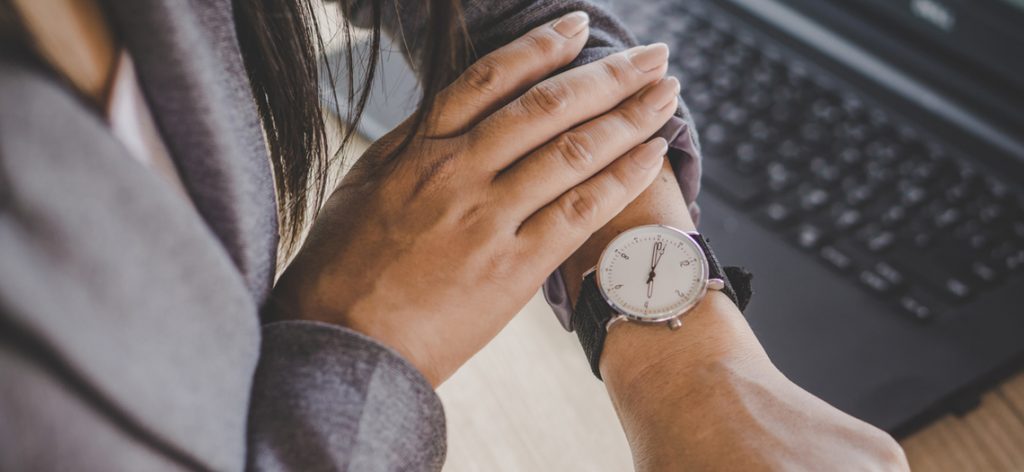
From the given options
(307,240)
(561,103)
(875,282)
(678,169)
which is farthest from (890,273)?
(307,240)

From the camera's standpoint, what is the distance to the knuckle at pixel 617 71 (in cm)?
52

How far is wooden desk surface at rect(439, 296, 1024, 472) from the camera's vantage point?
0.55m

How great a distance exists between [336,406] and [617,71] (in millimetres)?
281

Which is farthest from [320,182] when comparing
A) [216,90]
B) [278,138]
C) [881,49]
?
[881,49]

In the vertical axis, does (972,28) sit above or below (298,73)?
below

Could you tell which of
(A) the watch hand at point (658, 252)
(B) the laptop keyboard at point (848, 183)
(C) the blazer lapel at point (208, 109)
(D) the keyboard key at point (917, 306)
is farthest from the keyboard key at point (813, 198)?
(C) the blazer lapel at point (208, 109)

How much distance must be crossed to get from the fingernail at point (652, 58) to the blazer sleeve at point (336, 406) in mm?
254

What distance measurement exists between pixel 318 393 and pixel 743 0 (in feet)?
2.02

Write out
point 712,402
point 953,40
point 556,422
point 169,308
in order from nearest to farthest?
point 169,308 → point 712,402 → point 556,422 → point 953,40

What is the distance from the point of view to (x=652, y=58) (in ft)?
1.71

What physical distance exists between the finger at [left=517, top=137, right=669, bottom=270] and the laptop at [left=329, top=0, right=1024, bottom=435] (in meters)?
Result: 0.16

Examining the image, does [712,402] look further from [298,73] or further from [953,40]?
[953,40]

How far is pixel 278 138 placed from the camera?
53 cm

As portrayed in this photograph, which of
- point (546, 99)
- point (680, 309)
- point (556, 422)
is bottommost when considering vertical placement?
point (556, 422)
